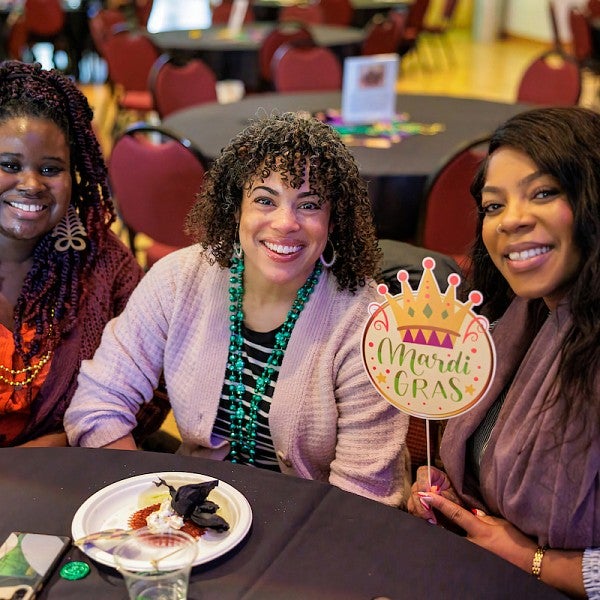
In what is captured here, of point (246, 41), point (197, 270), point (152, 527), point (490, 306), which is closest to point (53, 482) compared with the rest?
point (152, 527)

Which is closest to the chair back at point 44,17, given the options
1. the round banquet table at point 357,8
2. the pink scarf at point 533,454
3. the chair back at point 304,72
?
the round banquet table at point 357,8

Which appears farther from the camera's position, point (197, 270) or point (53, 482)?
point (197, 270)

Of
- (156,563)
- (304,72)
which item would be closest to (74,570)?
(156,563)

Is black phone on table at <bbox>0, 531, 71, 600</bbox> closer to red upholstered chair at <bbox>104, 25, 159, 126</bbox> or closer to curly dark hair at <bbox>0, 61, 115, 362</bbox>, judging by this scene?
curly dark hair at <bbox>0, 61, 115, 362</bbox>

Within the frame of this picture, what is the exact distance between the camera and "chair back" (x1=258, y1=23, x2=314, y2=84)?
21.4ft

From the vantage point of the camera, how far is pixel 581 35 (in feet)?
26.0

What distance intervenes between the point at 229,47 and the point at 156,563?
19.1ft

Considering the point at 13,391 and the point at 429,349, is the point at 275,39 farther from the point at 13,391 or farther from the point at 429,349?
the point at 429,349

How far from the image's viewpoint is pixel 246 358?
5.84 feet

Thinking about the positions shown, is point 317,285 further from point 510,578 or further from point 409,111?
point 409,111

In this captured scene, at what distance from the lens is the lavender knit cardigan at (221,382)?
168cm

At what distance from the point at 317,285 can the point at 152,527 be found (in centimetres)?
64

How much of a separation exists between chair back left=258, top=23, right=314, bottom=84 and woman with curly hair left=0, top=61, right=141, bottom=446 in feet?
15.6

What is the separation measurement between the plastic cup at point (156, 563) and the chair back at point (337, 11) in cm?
880
